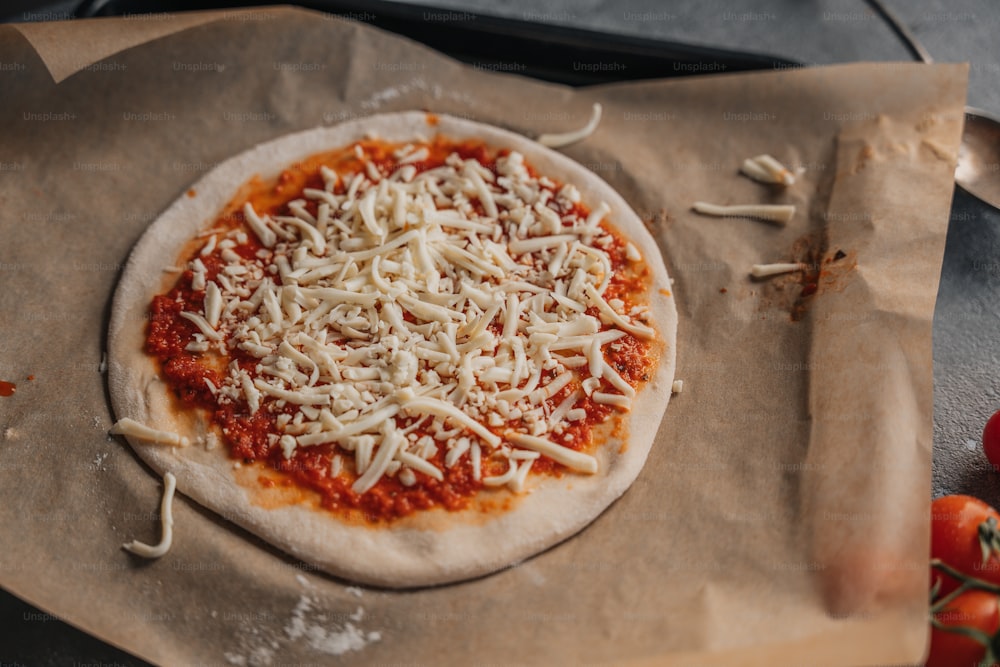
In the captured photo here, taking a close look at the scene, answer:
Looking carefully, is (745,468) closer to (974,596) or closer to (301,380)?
(974,596)

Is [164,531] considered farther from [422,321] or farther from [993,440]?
[993,440]

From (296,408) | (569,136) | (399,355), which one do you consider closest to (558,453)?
(399,355)

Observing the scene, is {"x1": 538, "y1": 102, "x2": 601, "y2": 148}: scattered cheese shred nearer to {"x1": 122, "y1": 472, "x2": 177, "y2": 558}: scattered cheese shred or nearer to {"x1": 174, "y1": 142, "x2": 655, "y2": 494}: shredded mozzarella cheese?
{"x1": 174, "y1": 142, "x2": 655, "y2": 494}: shredded mozzarella cheese

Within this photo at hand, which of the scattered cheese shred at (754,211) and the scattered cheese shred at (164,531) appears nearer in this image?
the scattered cheese shred at (164,531)

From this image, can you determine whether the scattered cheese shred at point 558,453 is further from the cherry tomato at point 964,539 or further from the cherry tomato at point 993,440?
the cherry tomato at point 993,440

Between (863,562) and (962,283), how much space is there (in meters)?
1.41

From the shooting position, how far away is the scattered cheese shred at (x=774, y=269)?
10.5ft

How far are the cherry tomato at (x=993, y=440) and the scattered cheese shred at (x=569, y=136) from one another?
1.84 m

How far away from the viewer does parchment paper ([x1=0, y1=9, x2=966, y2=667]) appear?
2408mm

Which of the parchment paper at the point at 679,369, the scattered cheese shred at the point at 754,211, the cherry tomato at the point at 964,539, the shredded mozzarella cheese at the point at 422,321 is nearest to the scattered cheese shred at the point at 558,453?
the shredded mozzarella cheese at the point at 422,321

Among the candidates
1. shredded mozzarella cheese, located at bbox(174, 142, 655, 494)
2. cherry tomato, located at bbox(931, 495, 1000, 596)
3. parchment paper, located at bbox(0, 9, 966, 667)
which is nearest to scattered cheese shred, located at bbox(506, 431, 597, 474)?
shredded mozzarella cheese, located at bbox(174, 142, 655, 494)

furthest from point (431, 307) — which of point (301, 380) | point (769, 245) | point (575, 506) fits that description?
point (769, 245)

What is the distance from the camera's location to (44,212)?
132 inches

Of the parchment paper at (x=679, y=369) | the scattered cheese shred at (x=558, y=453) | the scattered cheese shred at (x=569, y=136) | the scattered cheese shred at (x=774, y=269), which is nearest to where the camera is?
the parchment paper at (x=679, y=369)
